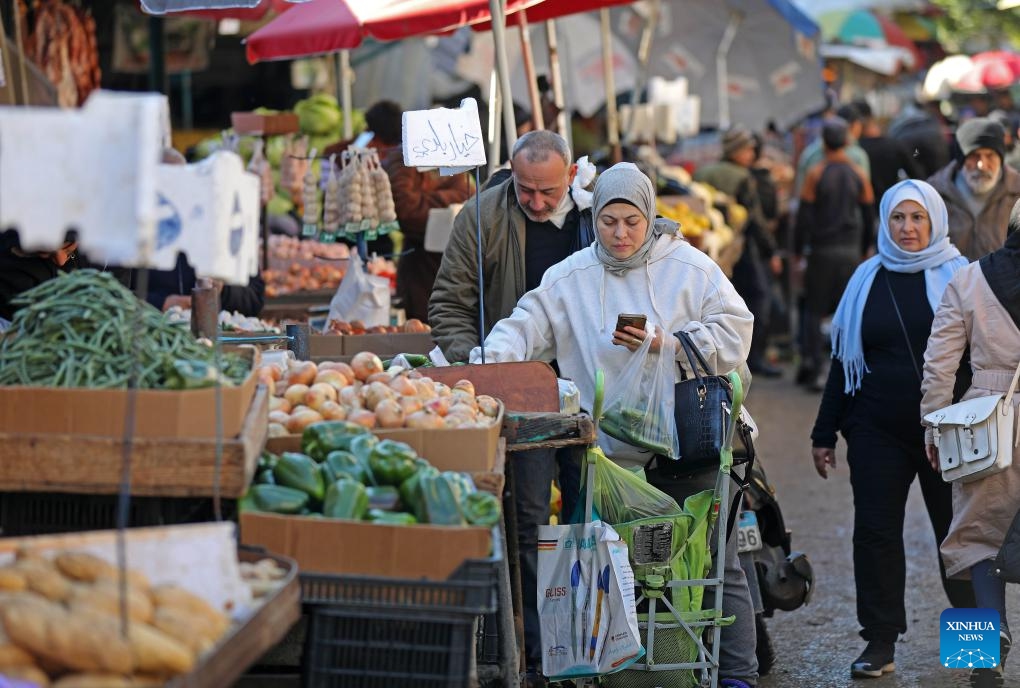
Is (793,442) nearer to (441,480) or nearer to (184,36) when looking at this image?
(184,36)

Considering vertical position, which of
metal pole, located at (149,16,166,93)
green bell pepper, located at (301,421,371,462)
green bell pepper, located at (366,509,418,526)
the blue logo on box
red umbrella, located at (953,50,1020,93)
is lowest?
the blue logo on box

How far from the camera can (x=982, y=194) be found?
7.62 m

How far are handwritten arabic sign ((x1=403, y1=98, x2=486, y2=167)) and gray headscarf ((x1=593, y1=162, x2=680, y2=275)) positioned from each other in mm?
458

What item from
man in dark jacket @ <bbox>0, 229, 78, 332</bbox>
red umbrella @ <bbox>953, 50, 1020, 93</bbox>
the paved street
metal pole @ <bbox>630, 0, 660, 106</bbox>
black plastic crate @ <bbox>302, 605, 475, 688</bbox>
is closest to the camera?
black plastic crate @ <bbox>302, 605, 475, 688</bbox>

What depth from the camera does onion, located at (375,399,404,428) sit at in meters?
4.28

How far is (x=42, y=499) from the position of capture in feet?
12.4

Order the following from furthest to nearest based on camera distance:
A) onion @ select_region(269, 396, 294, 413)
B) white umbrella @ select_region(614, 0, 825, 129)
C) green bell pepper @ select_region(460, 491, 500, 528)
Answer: white umbrella @ select_region(614, 0, 825, 129), onion @ select_region(269, 396, 294, 413), green bell pepper @ select_region(460, 491, 500, 528)

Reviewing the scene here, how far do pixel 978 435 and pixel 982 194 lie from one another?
8.57 feet

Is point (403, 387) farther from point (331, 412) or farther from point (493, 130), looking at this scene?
point (493, 130)

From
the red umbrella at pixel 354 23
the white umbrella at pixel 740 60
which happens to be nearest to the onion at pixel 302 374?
the red umbrella at pixel 354 23

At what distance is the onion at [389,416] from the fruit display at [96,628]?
1.19 metres

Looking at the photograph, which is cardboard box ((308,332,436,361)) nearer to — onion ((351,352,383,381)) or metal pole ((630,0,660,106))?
onion ((351,352,383,381))

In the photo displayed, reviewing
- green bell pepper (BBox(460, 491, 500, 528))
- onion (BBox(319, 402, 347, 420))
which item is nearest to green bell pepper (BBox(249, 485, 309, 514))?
green bell pepper (BBox(460, 491, 500, 528))

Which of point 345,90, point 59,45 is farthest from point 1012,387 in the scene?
point 59,45
